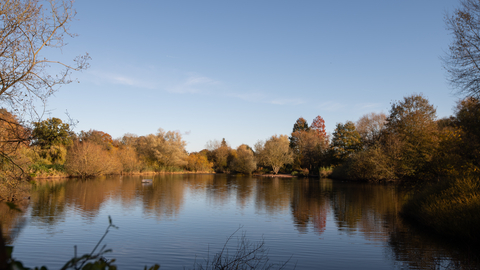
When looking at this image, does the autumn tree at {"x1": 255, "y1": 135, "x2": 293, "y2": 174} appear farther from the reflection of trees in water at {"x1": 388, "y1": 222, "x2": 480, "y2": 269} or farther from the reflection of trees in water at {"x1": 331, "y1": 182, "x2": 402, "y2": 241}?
the reflection of trees in water at {"x1": 388, "y1": 222, "x2": 480, "y2": 269}

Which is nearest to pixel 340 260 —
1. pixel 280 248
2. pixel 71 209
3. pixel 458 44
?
pixel 280 248

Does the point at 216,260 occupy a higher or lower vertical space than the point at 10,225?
lower

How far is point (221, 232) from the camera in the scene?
416 inches

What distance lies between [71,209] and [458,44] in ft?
58.8

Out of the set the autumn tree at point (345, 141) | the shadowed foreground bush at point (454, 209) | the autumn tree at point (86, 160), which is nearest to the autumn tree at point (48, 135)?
the shadowed foreground bush at point (454, 209)

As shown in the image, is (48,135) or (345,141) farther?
(345,141)

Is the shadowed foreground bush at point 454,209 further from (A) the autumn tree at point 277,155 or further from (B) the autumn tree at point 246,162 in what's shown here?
(B) the autumn tree at point 246,162

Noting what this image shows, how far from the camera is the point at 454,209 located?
9.43 meters

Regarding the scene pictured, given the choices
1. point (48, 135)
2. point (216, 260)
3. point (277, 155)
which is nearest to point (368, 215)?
point (216, 260)

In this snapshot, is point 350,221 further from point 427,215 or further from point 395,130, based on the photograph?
point 395,130

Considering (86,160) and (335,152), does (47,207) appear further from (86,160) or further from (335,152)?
(335,152)

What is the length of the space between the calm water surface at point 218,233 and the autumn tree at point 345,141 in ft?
80.7

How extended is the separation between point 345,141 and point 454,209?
3251 centimetres

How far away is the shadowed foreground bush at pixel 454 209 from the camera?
344 inches
